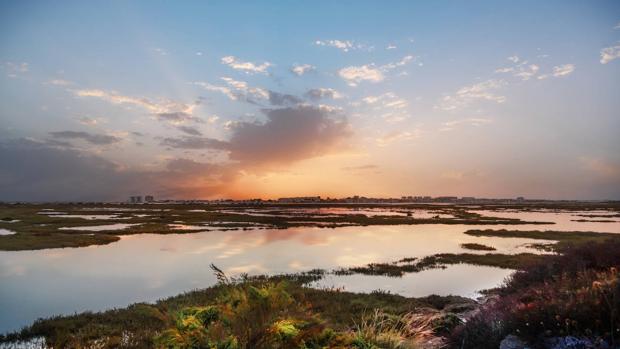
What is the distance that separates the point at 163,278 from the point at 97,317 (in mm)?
8570

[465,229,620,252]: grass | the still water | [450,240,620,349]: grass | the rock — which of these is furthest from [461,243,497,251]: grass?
the rock

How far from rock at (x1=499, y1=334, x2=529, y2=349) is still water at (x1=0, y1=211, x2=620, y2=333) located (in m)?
13.0

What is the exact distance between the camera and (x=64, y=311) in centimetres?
1638

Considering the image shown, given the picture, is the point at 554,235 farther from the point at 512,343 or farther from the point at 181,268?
→ the point at 512,343

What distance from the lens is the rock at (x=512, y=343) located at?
6930mm

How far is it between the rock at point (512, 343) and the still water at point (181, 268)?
1302 cm

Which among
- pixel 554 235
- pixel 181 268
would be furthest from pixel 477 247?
pixel 181 268

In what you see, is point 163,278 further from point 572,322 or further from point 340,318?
point 572,322

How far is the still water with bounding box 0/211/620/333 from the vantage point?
18734 mm

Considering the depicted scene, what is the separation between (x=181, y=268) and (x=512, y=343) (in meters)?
22.8

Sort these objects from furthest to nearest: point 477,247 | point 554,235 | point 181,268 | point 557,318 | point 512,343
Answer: point 554,235 < point 477,247 < point 181,268 < point 512,343 < point 557,318

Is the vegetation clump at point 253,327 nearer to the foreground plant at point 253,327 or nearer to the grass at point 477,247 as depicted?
the foreground plant at point 253,327

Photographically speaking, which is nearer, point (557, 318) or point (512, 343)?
point (557, 318)

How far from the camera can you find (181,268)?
26.3 metres
